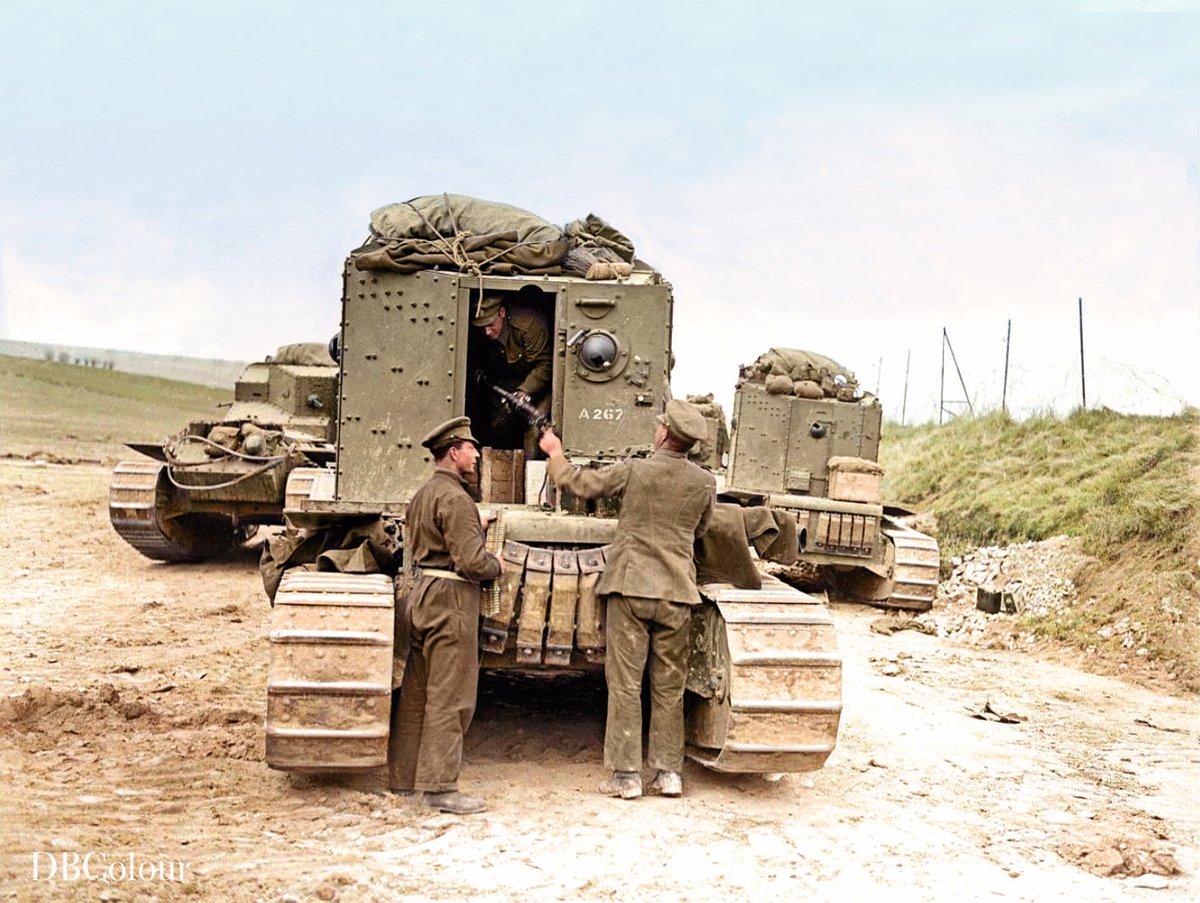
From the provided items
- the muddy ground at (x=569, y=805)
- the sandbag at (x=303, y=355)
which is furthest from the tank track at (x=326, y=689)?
the sandbag at (x=303, y=355)

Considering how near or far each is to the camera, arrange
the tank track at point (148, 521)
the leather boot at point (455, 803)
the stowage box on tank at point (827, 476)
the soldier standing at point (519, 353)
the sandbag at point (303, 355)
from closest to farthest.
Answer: the leather boot at point (455, 803), the soldier standing at point (519, 353), the stowage box on tank at point (827, 476), the tank track at point (148, 521), the sandbag at point (303, 355)

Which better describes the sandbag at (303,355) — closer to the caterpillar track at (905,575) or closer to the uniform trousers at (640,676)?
the caterpillar track at (905,575)

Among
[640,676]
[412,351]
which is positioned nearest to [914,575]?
[412,351]

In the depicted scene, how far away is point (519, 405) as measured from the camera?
8.18 m

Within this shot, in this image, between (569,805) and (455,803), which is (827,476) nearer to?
(569,805)

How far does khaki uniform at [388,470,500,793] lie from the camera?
6203 mm

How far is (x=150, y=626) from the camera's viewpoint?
1091 cm

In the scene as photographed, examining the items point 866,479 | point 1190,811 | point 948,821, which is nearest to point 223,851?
point 948,821

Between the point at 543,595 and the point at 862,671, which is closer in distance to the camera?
the point at 543,595

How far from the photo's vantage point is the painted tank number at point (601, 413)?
26.6ft

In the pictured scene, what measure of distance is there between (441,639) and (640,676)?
3.28 feet

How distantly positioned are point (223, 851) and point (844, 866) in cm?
252

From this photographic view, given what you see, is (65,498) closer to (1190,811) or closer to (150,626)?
(150,626)

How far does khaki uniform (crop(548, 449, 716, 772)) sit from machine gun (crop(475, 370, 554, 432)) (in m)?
1.54
